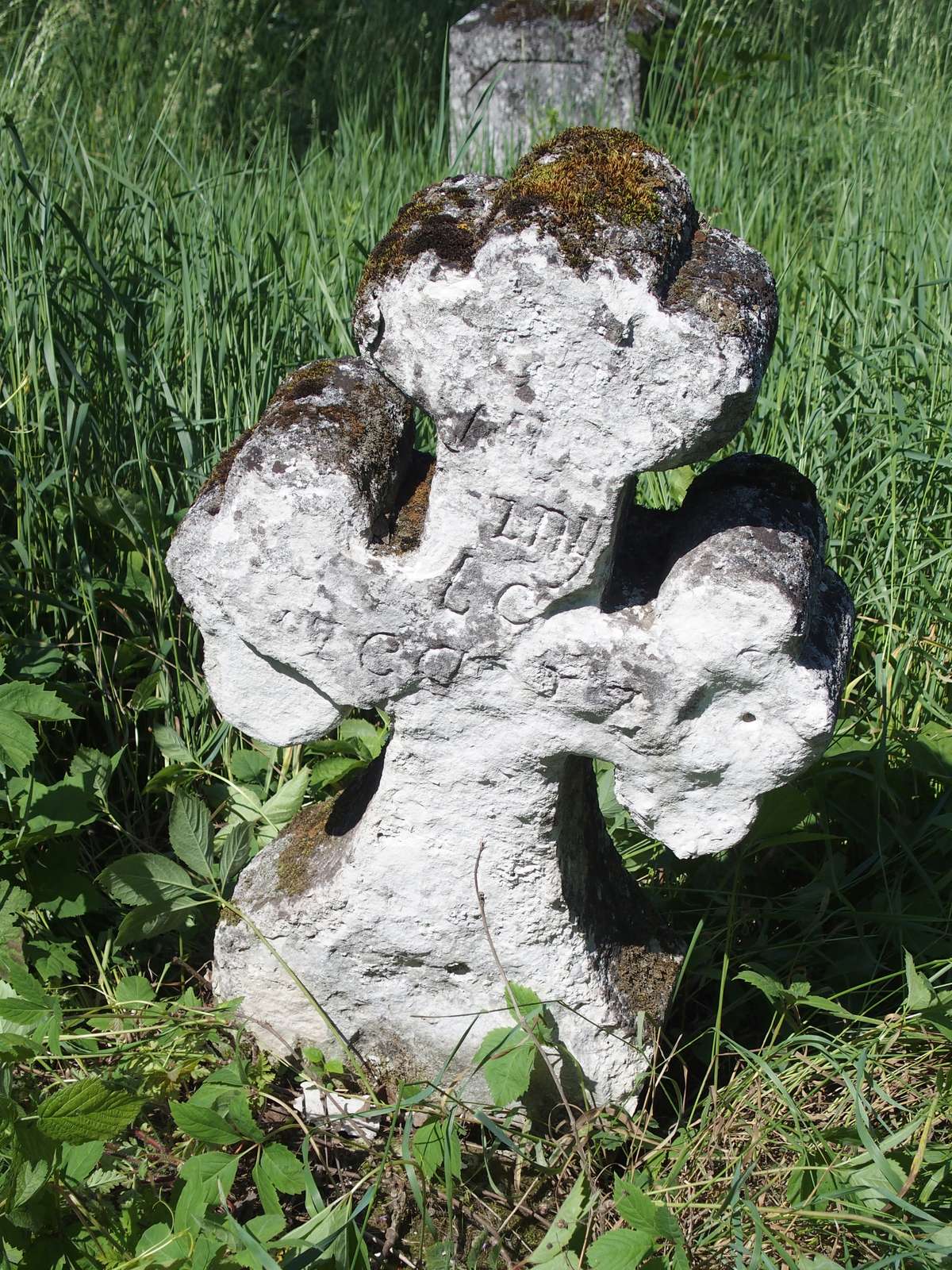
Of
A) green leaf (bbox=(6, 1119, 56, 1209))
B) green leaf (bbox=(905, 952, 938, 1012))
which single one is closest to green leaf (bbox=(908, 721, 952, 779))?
green leaf (bbox=(905, 952, 938, 1012))

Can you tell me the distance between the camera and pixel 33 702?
2.03 metres

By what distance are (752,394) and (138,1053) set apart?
136 cm

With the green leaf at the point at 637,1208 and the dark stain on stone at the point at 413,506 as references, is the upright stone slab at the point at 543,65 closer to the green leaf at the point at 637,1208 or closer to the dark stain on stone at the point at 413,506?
the dark stain on stone at the point at 413,506

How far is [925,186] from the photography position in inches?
142

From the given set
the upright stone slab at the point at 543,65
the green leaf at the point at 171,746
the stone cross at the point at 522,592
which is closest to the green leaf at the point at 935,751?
the stone cross at the point at 522,592

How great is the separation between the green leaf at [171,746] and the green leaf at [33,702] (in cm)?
30

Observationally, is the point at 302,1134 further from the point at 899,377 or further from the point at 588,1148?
the point at 899,377

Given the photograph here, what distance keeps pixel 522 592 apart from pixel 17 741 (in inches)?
36.4

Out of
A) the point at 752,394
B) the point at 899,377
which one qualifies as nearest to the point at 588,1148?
the point at 752,394

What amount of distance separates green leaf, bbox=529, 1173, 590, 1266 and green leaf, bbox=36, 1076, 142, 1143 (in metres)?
0.55

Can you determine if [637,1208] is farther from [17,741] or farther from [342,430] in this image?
[17,741]

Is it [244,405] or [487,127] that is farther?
[487,127]

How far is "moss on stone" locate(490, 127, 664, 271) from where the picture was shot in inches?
51.8

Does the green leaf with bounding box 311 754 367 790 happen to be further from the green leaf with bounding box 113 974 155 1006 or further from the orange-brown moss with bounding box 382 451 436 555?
the orange-brown moss with bounding box 382 451 436 555
